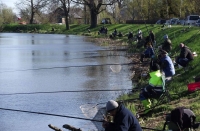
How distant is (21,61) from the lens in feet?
96.9

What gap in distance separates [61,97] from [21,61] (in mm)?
13710

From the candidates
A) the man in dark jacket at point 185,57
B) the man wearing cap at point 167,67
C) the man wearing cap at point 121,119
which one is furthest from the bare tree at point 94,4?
the man wearing cap at point 121,119

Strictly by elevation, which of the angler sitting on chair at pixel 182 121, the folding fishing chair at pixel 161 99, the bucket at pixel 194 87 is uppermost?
the angler sitting on chair at pixel 182 121

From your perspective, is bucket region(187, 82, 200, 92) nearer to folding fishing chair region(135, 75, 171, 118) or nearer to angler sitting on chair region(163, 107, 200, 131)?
folding fishing chair region(135, 75, 171, 118)

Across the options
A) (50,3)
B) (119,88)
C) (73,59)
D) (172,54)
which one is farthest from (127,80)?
(50,3)

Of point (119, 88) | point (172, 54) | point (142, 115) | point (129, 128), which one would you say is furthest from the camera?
point (172, 54)

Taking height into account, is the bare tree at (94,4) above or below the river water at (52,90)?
above

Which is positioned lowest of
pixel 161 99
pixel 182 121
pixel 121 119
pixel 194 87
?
pixel 161 99

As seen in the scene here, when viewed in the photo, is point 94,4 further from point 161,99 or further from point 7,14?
point 161,99

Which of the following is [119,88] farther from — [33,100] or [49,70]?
[49,70]

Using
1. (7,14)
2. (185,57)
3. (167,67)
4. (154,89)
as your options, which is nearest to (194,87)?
(154,89)

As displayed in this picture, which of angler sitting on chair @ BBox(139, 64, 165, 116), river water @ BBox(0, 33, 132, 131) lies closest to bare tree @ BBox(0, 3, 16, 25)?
river water @ BBox(0, 33, 132, 131)

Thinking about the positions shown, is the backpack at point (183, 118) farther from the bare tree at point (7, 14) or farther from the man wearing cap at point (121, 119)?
the bare tree at point (7, 14)

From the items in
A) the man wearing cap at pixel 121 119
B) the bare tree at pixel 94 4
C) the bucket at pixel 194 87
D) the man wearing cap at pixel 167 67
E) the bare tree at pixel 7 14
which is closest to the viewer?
the man wearing cap at pixel 121 119
